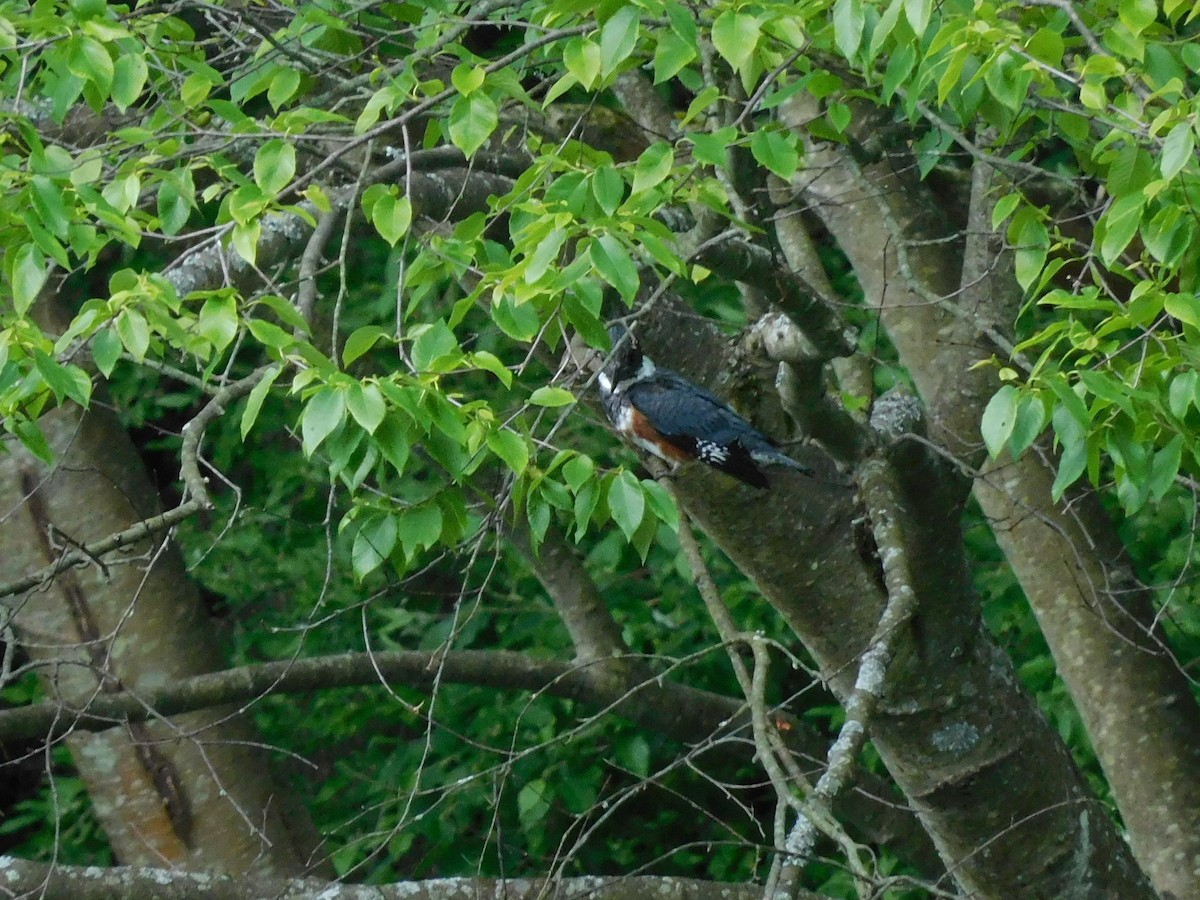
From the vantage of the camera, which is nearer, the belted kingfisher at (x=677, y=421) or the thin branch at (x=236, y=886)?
the thin branch at (x=236, y=886)

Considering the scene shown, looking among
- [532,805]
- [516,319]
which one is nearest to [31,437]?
[516,319]

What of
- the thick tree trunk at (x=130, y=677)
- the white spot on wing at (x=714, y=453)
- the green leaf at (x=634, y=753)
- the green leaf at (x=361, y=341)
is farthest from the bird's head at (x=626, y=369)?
the green leaf at (x=361, y=341)

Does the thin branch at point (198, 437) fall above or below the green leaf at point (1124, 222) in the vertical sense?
below

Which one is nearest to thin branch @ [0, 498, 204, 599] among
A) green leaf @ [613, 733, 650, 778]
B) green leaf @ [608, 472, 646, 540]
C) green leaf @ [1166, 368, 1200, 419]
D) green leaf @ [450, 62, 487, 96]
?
green leaf @ [608, 472, 646, 540]

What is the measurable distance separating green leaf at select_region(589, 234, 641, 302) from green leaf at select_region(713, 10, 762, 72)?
313mm

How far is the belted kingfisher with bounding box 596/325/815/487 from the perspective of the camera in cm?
273

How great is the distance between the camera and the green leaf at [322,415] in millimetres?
1496

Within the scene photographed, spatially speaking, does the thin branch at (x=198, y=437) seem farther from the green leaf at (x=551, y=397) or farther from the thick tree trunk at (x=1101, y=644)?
the thick tree trunk at (x=1101, y=644)

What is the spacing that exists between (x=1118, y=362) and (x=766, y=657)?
65 cm

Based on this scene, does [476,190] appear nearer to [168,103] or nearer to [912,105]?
[168,103]

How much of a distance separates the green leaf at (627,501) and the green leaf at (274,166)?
601 mm

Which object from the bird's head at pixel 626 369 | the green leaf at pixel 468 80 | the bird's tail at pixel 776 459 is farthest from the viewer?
the bird's head at pixel 626 369

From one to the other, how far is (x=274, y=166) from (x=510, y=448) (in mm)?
549

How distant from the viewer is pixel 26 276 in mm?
1795
